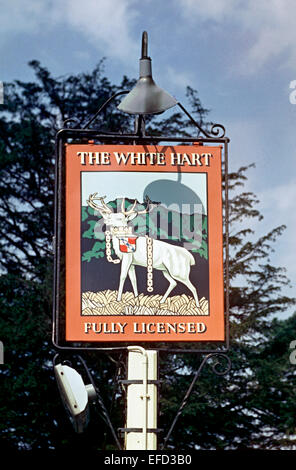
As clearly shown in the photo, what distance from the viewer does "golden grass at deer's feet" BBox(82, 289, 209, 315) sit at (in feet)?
21.5

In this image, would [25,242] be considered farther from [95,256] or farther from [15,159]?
[95,256]

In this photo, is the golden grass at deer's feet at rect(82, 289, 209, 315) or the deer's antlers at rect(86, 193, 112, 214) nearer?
the golden grass at deer's feet at rect(82, 289, 209, 315)

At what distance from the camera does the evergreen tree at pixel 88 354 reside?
56.6ft

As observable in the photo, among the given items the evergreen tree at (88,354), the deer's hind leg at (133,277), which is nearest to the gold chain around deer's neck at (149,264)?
the deer's hind leg at (133,277)

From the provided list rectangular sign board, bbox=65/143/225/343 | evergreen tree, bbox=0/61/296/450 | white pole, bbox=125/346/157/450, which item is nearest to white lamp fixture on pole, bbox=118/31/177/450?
white pole, bbox=125/346/157/450

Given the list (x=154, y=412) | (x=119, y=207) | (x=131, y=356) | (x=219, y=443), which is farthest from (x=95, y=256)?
(x=219, y=443)

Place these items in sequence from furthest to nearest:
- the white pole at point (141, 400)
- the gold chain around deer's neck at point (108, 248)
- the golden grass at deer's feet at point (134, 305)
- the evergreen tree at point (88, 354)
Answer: the evergreen tree at point (88, 354)
the gold chain around deer's neck at point (108, 248)
the golden grass at deer's feet at point (134, 305)
the white pole at point (141, 400)

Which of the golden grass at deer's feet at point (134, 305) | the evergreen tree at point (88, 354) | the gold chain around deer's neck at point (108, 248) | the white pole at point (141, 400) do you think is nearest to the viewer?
the white pole at point (141, 400)

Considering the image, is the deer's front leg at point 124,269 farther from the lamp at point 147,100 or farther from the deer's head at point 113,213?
the lamp at point 147,100

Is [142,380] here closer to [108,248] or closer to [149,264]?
[149,264]

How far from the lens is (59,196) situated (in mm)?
6773

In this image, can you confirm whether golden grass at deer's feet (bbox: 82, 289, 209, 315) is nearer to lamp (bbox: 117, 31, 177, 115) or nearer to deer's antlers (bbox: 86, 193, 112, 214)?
deer's antlers (bbox: 86, 193, 112, 214)

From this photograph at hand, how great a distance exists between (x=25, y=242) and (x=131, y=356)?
43.9 ft

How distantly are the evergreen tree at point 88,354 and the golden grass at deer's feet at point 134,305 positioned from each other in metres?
10.2
